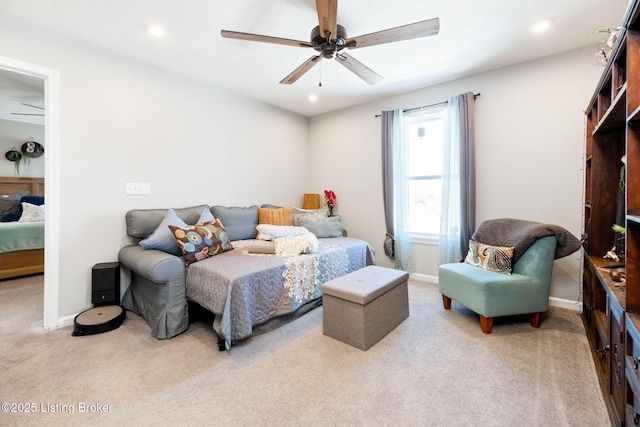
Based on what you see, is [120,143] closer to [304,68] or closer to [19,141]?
[304,68]

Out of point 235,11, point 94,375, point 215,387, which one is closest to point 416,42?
point 235,11

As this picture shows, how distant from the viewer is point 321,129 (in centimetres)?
464

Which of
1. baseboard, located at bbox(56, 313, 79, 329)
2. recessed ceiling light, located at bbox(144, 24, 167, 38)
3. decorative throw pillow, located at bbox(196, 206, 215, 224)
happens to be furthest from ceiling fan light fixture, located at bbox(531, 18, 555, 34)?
baseboard, located at bbox(56, 313, 79, 329)

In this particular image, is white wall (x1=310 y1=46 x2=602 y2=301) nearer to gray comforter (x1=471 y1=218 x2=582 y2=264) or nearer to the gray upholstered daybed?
gray comforter (x1=471 y1=218 x2=582 y2=264)

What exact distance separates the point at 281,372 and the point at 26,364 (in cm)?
175

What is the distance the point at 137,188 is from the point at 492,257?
3586 millimetres

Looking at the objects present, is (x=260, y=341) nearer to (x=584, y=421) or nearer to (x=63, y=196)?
(x=584, y=421)

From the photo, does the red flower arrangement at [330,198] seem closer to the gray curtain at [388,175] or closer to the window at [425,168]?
the gray curtain at [388,175]

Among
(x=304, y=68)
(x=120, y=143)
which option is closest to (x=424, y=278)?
(x=304, y=68)

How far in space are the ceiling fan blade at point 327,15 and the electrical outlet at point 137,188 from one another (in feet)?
7.66

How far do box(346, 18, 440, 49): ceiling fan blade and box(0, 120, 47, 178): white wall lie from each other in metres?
6.83

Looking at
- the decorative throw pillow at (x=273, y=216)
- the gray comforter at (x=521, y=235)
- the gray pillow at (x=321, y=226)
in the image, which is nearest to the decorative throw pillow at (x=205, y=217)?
the decorative throw pillow at (x=273, y=216)

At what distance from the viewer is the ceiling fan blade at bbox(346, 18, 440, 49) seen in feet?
5.59

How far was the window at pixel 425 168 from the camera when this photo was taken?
353 cm
